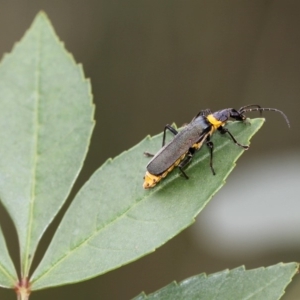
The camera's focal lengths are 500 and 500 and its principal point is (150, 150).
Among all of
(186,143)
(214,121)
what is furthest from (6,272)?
(214,121)

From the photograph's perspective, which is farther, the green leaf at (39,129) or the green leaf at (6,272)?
the green leaf at (39,129)

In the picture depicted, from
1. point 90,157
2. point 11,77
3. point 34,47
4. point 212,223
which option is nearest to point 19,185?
point 11,77

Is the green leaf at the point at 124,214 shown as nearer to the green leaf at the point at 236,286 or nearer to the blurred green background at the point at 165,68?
Answer: the green leaf at the point at 236,286

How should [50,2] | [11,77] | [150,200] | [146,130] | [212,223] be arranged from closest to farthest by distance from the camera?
[150,200] → [11,77] → [212,223] → [50,2] → [146,130]

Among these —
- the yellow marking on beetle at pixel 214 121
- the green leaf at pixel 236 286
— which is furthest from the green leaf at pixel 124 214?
the yellow marking on beetle at pixel 214 121

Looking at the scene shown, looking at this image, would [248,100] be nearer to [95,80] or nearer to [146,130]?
[146,130]

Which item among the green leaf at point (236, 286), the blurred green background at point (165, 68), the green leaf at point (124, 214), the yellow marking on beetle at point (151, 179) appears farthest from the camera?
the blurred green background at point (165, 68)
